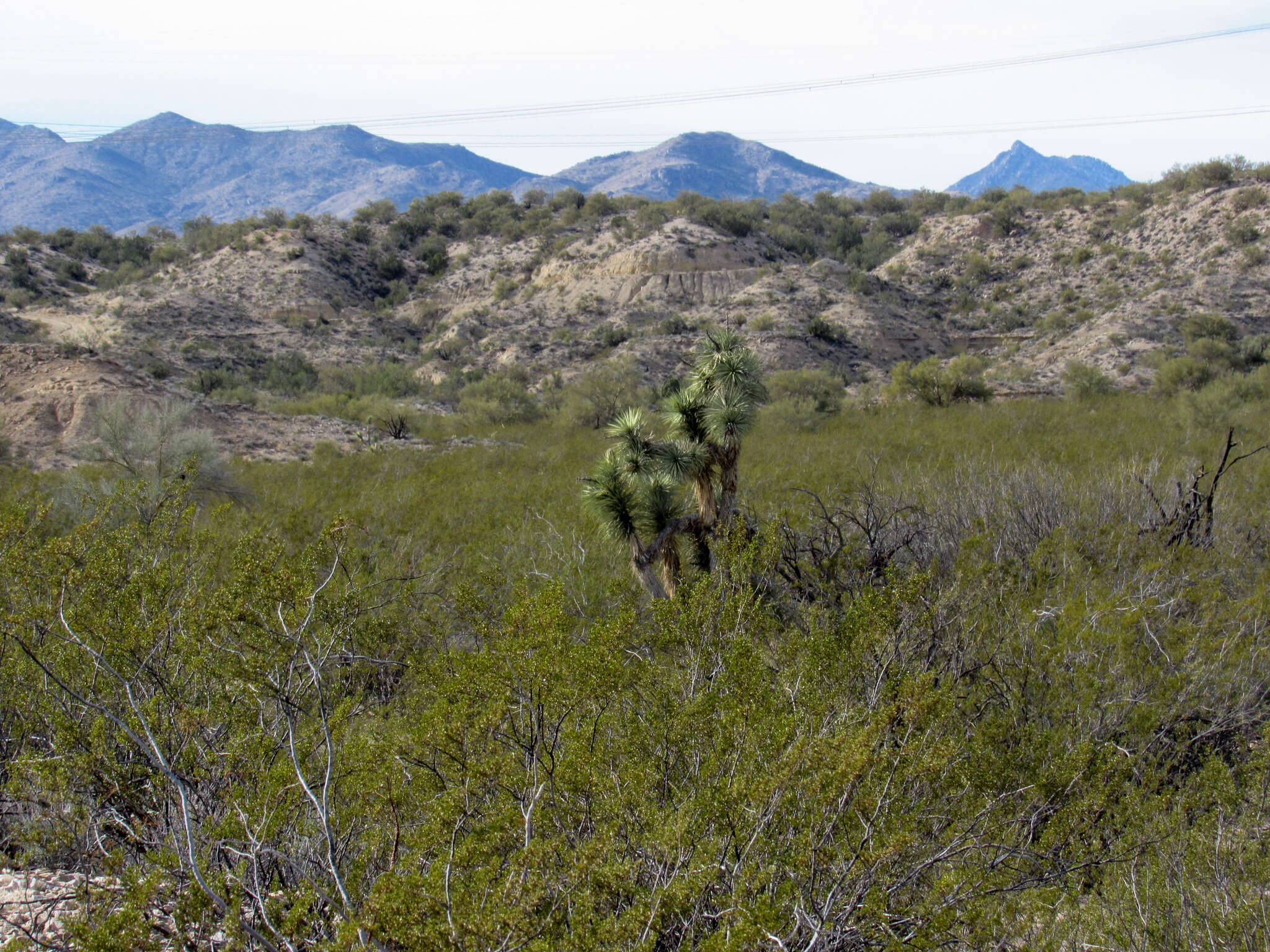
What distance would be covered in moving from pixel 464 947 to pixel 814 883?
5.07 ft

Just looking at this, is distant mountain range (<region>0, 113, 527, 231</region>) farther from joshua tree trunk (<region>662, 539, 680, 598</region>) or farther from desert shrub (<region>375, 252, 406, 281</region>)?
joshua tree trunk (<region>662, 539, 680, 598</region>)

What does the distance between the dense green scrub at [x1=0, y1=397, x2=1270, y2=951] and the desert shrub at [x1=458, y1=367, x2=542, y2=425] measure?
17156mm

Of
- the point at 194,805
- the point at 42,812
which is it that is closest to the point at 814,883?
the point at 194,805

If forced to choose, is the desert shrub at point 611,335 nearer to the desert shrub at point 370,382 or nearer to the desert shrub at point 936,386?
the desert shrub at point 370,382

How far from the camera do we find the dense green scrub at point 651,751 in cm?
315

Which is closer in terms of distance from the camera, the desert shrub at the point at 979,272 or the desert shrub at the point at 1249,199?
the desert shrub at the point at 1249,199

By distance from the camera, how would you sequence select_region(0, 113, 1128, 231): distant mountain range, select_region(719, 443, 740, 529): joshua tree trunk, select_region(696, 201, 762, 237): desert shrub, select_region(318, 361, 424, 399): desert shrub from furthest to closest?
select_region(0, 113, 1128, 231): distant mountain range < select_region(696, 201, 762, 237): desert shrub < select_region(318, 361, 424, 399): desert shrub < select_region(719, 443, 740, 529): joshua tree trunk

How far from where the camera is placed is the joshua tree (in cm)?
905

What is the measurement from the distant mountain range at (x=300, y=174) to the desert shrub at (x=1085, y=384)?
379ft

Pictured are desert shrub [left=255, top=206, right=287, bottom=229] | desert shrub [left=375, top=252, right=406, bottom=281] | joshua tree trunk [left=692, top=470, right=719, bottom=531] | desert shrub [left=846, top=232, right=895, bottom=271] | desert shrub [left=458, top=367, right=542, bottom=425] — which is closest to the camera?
joshua tree trunk [left=692, top=470, right=719, bottom=531]

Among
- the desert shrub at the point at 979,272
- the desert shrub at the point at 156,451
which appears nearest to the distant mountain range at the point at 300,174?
the desert shrub at the point at 979,272

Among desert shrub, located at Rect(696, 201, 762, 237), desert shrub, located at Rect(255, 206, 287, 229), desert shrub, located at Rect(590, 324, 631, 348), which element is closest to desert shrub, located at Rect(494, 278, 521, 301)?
desert shrub, located at Rect(590, 324, 631, 348)

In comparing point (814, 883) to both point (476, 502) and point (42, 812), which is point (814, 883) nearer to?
point (42, 812)

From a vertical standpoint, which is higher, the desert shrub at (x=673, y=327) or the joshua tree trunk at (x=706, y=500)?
the desert shrub at (x=673, y=327)
